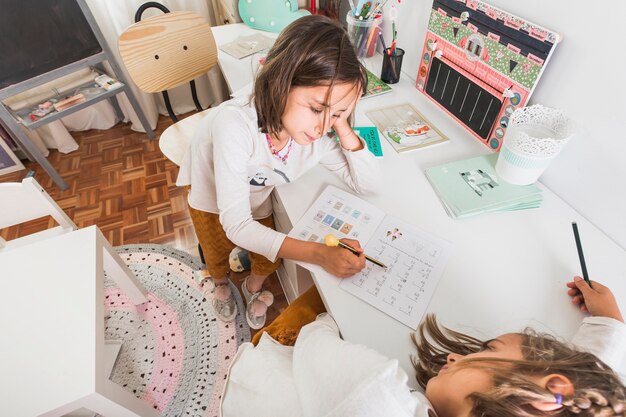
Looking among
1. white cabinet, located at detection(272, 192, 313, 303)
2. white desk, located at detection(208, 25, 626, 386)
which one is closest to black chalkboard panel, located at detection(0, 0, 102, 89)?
white cabinet, located at detection(272, 192, 313, 303)

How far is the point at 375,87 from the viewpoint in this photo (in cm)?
113

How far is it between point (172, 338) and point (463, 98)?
4.25 feet

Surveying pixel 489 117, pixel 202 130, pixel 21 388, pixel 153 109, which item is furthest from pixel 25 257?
pixel 153 109

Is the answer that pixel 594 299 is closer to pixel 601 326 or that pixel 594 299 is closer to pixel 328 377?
pixel 601 326

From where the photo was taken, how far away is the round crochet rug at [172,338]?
42.9 inches

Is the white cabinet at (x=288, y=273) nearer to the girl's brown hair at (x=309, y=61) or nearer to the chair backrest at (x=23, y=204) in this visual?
the girl's brown hair at (x=309, y=61)

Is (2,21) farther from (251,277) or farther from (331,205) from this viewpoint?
(331,205)

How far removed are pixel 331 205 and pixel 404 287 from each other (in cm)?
27

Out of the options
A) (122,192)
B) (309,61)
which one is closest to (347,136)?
(309,61)

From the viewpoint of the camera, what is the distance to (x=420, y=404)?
0.41 meters

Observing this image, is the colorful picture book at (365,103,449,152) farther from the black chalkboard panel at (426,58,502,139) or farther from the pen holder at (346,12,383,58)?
the pen holder at (346,12,383,58)

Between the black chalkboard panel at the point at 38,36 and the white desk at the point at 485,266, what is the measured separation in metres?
1.53

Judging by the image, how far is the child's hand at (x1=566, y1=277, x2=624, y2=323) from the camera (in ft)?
1.76

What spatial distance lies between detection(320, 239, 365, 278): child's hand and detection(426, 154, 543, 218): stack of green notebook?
276 millimetres
